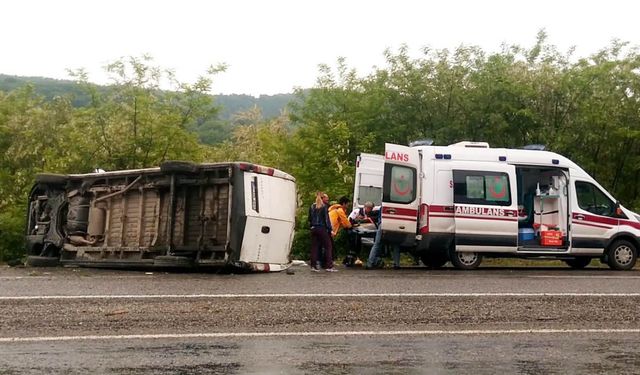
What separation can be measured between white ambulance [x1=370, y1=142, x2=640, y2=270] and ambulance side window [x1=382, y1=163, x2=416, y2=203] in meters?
0.02

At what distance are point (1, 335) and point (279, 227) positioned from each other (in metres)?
7.83

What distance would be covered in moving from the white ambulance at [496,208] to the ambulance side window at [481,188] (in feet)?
0.07

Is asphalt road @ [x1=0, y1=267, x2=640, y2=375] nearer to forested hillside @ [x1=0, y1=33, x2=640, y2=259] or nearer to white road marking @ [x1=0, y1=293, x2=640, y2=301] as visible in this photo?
white road marking @ [x1=0, y1=293, x2=640, y2=301]

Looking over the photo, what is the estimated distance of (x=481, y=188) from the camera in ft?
53.1

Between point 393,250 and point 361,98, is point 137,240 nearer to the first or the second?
point 393,250

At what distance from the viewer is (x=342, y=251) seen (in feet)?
68.4

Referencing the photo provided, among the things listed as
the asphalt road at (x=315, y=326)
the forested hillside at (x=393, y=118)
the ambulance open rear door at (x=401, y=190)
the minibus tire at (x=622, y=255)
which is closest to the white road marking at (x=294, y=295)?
the asphalt road at (x=315, y=326)

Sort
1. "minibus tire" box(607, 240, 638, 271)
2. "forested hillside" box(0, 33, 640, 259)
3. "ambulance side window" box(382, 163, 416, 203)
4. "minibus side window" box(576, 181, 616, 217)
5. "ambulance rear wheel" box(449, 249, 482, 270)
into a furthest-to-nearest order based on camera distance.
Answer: "forested hillside" box(0, 33, 640, 259) → "minibus tire" box(607, 240, 638, 271) → "minibus side window" box(576, 181, 616, 217) → "ambulance rear wheel" box(449, 249, 482, 270) → "ambulance side window" box(382, 163, 416, 203)

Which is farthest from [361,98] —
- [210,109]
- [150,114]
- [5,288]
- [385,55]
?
[5,288]

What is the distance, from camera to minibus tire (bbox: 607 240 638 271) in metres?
17.0

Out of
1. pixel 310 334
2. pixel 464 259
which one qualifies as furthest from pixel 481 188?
pixel 310 334

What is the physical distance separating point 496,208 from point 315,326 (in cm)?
908

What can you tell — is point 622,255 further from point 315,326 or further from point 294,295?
point 315,326

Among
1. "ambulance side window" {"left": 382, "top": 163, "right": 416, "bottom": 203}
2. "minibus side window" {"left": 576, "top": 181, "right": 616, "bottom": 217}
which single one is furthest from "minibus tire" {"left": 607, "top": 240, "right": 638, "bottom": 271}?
"ambulance side window" {"left": 382, "top": 163, "right": 416, "bottom": 203}
